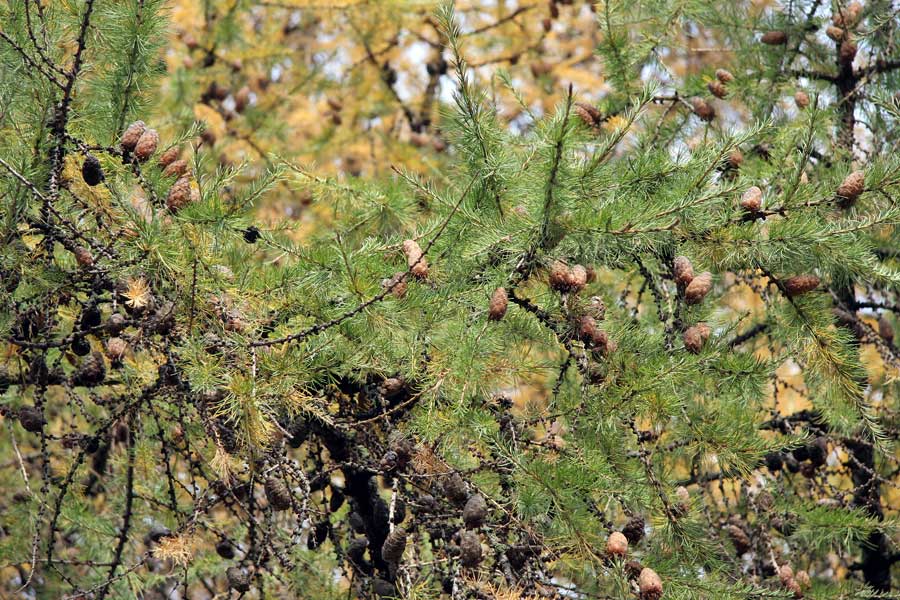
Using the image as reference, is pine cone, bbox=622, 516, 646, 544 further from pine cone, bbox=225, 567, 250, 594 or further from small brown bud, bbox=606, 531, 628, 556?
pine cone, bbox=225, 567, 250, 594

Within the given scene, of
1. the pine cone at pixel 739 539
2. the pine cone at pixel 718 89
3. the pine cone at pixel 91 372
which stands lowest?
the pine cone at pixel 739 539

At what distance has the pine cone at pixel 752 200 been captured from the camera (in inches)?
72.4

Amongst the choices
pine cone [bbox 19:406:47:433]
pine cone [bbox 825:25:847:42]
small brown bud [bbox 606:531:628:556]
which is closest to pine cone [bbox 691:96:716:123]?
pine cone [bbox 825:25:847:42]

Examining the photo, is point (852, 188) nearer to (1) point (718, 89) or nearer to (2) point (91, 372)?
(1) point (718, 89)

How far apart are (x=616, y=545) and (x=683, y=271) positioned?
1.75 ft

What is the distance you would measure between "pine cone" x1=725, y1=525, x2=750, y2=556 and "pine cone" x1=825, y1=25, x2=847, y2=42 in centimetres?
140

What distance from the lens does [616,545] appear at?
177 cm

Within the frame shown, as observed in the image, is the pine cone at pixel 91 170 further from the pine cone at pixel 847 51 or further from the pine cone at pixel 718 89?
the pine cone at pixel 847 51

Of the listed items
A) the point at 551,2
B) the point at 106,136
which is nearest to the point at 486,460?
the point at 106,136

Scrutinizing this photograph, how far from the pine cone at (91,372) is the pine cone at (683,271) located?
1164 mm

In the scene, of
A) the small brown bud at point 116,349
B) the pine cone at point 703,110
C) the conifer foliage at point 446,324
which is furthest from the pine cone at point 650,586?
the pine cone at point 703,110

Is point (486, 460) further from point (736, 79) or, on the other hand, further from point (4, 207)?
point (736, 79)

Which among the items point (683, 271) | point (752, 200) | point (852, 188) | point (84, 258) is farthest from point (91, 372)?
point (852, 188)

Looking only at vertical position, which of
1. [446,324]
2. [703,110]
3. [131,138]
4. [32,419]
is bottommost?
[32,419]
